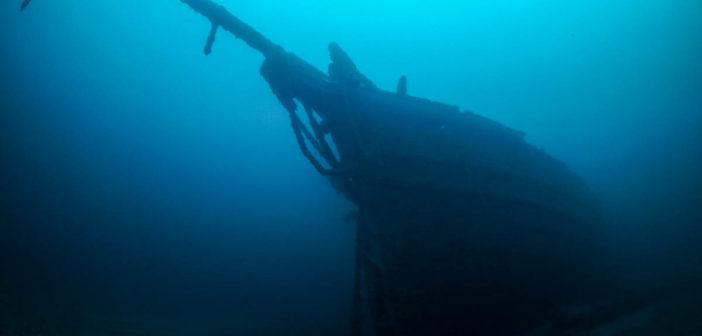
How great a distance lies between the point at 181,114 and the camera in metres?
69.4

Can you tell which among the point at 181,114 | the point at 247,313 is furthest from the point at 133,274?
the point at 181,114

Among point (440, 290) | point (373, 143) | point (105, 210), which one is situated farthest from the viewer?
point (105, 210)

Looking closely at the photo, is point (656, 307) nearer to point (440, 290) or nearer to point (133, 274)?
point (440, 290)

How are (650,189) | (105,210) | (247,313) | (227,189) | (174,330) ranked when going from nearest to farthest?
(174,330), (247,313), (650,189), (105,210), (227,189)

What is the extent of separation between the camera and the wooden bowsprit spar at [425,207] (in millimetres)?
4668

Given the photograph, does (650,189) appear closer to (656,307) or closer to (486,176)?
(656,307)

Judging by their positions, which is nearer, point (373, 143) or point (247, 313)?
point (373, 143)

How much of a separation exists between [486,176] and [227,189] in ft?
150

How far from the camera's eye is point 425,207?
4.93 meters

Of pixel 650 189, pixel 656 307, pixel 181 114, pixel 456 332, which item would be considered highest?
pixel 181 114

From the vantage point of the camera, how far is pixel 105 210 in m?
31.3

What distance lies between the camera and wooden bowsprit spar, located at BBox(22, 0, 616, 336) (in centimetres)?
467

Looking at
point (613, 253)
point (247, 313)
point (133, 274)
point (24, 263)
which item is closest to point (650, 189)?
point (613, 253)

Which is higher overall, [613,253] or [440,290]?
[613,253]
